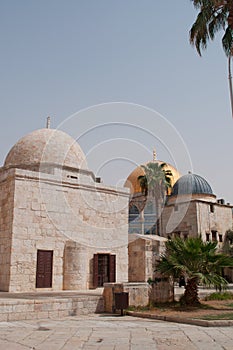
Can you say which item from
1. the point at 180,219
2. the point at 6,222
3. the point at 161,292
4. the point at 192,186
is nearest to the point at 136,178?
the point at 192,186

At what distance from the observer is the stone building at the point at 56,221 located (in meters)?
13.3

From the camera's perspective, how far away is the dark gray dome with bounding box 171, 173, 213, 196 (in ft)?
96.8

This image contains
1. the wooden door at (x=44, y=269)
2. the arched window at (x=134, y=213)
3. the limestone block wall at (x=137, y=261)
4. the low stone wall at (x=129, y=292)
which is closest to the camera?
the low stone wall at (x=129, y=292)

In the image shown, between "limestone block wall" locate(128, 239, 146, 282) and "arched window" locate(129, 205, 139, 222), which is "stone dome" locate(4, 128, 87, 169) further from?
"arched window" locate(129, 205, 139, 222)

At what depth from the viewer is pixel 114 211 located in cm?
1652

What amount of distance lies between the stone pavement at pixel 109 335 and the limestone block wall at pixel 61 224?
5.25 metres

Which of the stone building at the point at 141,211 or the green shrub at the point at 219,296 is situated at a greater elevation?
the stone building at the point at 141,211

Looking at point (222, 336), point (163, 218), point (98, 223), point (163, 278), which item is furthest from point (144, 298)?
point (163, 218)

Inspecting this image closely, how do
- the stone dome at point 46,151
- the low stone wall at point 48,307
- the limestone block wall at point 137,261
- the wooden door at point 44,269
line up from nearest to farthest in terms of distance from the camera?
the low stone wall at point 48,307
the wooden door at point 44,269
the stone dome at point 46,151
the limestone block wall at point 137,261

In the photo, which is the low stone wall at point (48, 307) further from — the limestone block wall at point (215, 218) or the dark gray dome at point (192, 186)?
the dark gray dome at point (192, 186)

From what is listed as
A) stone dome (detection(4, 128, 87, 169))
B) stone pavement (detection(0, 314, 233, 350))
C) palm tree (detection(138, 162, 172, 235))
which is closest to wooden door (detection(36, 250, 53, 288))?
stone dome (detection(4, 128, 87, 169))

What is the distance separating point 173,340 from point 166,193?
2592 centimetres

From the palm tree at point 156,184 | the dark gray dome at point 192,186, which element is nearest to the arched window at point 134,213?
the palm tree at point 156,184

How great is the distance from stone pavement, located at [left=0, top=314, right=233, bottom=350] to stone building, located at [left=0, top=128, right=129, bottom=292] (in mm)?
5284
